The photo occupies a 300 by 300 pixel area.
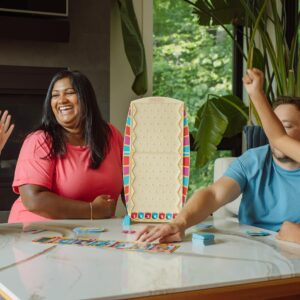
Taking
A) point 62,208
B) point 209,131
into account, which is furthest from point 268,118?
point 209,131

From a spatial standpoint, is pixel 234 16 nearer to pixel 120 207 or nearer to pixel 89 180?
pixel 120 207

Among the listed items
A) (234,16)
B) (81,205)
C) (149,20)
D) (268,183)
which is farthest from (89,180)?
(234,16)

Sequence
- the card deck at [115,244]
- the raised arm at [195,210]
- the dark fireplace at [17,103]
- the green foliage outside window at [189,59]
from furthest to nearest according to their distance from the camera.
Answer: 1. the green foliage outside window at [189,59]
2. the dark fireplace at [17,103]
3. the raised arm at [195,210]
4. the card deck at [115,244]

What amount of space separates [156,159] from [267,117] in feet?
1.38

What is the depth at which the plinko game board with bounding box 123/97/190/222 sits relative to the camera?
79.4 inches

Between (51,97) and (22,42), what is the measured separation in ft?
4.94

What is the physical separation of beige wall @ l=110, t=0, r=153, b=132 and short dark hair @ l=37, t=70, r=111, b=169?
1.70 meters

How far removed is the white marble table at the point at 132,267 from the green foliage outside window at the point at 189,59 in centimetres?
305

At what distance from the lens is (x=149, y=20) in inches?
170

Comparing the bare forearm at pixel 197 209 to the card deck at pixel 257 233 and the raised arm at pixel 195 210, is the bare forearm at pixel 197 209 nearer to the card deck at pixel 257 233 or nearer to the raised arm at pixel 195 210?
the raised arm at pixel 195 210

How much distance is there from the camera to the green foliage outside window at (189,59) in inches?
184

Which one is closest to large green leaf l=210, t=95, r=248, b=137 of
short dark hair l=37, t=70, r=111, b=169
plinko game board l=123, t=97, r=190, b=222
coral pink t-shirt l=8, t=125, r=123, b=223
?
short dark hair l=37, t=70, r=111, b=169

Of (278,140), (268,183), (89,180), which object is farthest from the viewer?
(89,180)

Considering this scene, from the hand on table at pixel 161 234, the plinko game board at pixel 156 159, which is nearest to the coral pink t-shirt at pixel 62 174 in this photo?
the plinko game board at pixel 156 159
